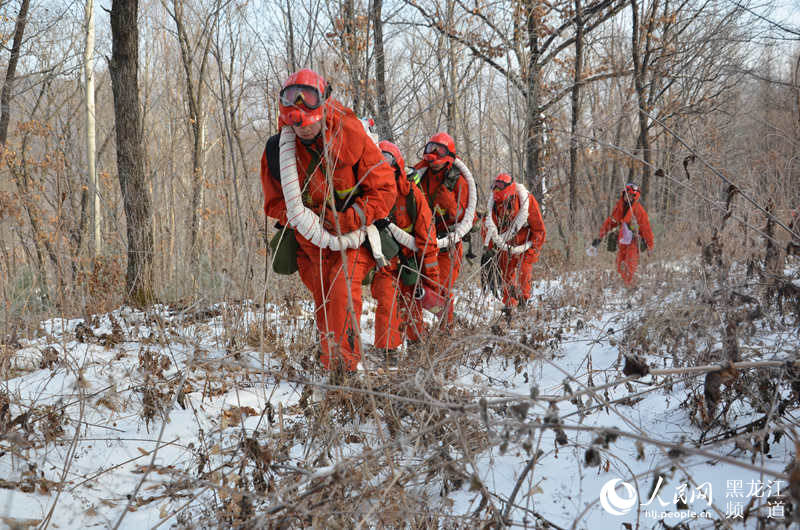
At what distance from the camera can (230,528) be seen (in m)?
1.57

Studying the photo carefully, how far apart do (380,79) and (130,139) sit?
3.17 metres

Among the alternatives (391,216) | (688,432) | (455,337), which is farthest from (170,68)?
(688,432)

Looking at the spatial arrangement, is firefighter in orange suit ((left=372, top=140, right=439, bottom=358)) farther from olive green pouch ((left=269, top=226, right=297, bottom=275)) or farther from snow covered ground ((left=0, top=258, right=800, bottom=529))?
snow covered ground ((left=0, top=258, right=800, bottom=529))

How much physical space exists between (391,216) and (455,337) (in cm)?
136

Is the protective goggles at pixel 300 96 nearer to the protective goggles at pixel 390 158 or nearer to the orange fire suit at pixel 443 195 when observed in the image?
the protective goggles at pixel 390 158

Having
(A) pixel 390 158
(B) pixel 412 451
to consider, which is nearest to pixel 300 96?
(A) pixel 390 158

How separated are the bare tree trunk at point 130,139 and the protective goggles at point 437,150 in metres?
2.98

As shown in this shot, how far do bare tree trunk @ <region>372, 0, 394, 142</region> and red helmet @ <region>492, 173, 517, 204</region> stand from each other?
180 cm

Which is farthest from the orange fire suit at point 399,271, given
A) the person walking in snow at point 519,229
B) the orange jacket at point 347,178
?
the person walking in snow at point 519,229

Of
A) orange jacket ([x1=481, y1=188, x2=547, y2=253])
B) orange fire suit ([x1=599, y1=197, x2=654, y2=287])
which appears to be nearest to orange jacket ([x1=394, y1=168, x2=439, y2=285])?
orange jacket ([x1=481, y1=188, x2=547, y2=253])

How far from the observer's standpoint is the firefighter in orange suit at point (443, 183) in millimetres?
4688

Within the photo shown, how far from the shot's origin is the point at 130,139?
5.35 metres

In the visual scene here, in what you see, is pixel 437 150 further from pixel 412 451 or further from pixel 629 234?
pixel 629 234

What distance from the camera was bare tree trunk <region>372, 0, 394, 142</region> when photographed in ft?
21.7
